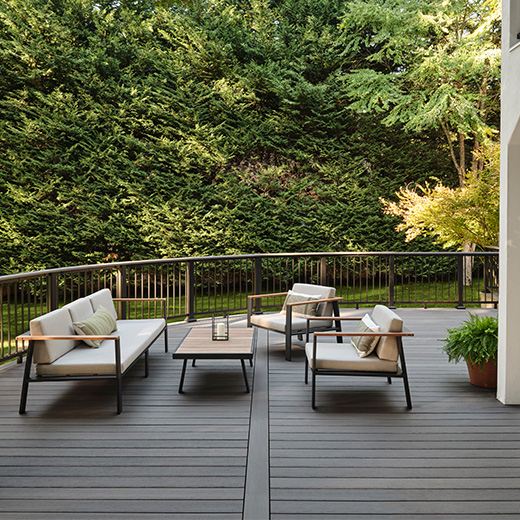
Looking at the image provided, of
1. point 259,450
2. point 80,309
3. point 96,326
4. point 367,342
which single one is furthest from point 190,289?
point 259,450

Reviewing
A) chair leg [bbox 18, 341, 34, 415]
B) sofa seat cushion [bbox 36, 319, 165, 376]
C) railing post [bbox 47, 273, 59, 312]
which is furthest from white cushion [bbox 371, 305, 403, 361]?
railing post [bbox 47, 273, 59, 312]

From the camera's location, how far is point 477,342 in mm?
4246

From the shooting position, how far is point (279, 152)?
11.7 meters

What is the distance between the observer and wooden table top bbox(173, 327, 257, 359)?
4129 mm

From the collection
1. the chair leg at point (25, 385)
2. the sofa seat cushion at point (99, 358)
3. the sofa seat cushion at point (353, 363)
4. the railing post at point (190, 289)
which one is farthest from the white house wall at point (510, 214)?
the railing post at point (190, 289)

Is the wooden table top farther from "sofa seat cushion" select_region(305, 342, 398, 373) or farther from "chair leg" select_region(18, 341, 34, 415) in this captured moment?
"chair leg" select_region(18, 341, 34, 415)

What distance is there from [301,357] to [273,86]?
766 centimetres

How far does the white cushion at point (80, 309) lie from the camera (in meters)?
4.29

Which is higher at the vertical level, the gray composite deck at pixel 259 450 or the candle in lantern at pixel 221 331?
the candle in lantern at pixel 221 331

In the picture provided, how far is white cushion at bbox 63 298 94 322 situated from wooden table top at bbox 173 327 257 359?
0.97 metres

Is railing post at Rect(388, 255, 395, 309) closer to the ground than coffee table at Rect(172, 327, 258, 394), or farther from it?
farther from it

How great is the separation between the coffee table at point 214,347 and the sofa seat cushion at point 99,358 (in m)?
0.39

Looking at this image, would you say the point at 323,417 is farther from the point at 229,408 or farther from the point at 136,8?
the point at 136,8

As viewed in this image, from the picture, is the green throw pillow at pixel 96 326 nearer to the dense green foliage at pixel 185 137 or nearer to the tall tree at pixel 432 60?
the dense green foliage at pixel 185 137
